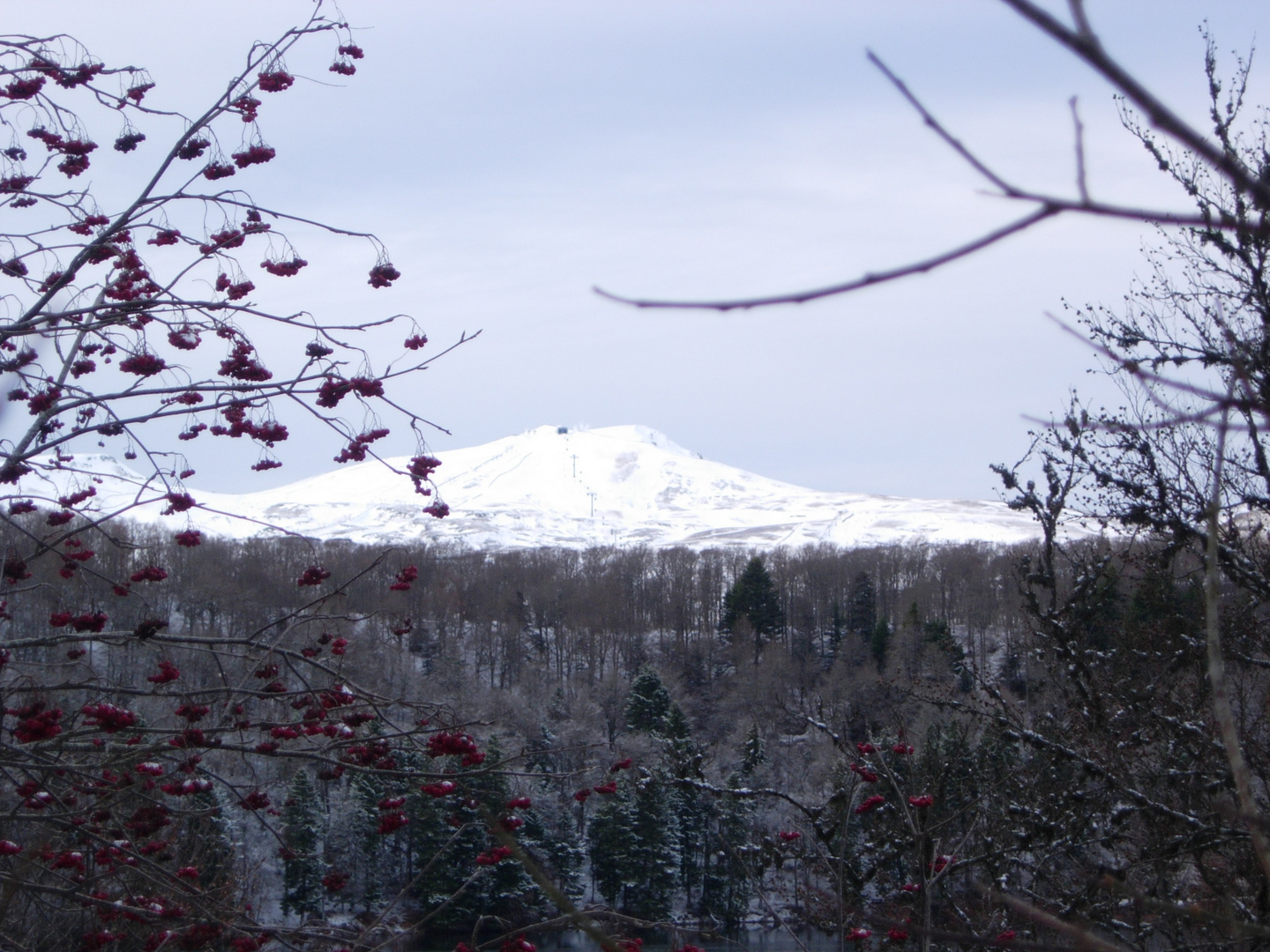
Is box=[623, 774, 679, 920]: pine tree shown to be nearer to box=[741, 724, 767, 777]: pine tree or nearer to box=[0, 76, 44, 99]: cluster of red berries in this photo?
box=[741, 724, 767, 777]: pine tree

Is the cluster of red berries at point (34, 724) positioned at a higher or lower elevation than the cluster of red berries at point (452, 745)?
higher

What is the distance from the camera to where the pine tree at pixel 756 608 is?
184ft

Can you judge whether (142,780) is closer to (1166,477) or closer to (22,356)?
(22,356)

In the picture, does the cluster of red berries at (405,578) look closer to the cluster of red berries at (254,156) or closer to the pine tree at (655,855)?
the cluster of red berries at (254,156)

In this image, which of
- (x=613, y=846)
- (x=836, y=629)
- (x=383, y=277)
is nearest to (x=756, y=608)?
(x=836, y=629)

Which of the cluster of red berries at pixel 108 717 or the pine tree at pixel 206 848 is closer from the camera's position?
the cluster of red berries at pixel 108 717

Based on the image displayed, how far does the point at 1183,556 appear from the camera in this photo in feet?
34.5

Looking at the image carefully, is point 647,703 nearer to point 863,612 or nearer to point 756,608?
point 756,608

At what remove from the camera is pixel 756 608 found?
A: 56.3 m

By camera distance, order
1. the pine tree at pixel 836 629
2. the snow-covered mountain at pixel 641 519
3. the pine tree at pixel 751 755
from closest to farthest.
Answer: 1. the pine tree at pixel 751 755
2. the pine tree at pixel 836 629
3. the snow-covered mountain at pixel 641 519

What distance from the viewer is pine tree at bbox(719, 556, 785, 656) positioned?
56.0 meters

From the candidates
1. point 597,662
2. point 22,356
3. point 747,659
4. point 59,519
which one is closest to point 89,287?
point 22,356

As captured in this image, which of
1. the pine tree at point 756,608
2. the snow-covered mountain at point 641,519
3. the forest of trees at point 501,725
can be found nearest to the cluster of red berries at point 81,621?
the forest of trees at point 501,725

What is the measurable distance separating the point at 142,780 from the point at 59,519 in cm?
149
